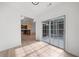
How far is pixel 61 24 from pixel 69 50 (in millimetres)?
1654

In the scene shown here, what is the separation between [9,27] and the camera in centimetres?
410

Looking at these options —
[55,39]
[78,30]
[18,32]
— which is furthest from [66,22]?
[18,32]

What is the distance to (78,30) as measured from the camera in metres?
3.02

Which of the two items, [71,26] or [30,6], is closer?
[71,26]

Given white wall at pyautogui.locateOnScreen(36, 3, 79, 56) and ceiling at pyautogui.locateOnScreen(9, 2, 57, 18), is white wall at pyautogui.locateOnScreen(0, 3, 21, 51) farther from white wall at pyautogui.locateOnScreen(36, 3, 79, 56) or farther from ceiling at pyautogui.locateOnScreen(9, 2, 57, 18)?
white wall at pyautogui.locateOnScreen(36, 3, 79, 56)

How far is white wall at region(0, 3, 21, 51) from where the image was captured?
3731mm

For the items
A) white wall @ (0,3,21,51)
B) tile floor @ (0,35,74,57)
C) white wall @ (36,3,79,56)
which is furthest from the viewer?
white wall @ (0,3,21,51)

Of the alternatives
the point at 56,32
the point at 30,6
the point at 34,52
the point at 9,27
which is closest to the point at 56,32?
the point at 56,32

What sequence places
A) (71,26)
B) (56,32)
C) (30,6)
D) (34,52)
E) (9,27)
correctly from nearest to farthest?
(71,26), (34,52), (9,27), (30,6), (56,32)

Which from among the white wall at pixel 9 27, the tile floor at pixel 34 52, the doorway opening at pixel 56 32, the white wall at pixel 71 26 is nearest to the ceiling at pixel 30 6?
the white wall at pixel 9 27

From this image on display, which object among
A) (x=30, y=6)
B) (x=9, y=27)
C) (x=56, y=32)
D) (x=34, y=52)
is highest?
(x=30, y=6)

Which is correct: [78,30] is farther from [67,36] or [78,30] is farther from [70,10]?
[70,10]

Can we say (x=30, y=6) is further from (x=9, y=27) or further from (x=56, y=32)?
(x=56, y=32)

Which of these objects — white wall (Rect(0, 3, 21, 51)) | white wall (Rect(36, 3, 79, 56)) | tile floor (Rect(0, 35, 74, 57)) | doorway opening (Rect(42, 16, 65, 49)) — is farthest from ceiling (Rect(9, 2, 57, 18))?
tile floor (Rect(0, 35, 74, 57))
